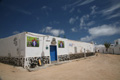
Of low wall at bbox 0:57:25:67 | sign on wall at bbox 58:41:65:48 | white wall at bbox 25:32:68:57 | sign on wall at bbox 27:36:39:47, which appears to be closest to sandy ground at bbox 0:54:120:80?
low wall at bbox 0:57:25:67

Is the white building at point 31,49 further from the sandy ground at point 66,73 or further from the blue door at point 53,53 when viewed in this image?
the sandy ground at point 66,73

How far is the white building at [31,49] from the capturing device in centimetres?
824

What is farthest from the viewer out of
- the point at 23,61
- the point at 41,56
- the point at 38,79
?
the point at 41,56

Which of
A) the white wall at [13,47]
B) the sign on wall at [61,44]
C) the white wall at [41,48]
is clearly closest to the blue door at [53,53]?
the white wall at [41,48]

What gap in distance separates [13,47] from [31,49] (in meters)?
2.31

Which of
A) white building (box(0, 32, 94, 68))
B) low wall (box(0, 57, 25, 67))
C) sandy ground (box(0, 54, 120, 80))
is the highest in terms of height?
white building (box(0, 32, 94, 68))

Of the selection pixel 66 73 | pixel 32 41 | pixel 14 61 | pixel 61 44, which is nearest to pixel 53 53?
pixel 61 44

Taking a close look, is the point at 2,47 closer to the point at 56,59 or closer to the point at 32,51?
the point at 32,51

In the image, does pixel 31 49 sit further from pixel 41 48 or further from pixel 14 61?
pixel 14 61

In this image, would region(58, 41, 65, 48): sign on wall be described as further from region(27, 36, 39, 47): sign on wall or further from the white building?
region(27, 36, 39, 47): sign on wall

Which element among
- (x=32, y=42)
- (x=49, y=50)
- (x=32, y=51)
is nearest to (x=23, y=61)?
(x=32, y=51)

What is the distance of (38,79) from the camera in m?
5.02

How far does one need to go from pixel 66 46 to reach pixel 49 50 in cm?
406

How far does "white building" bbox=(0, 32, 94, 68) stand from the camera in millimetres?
8242
